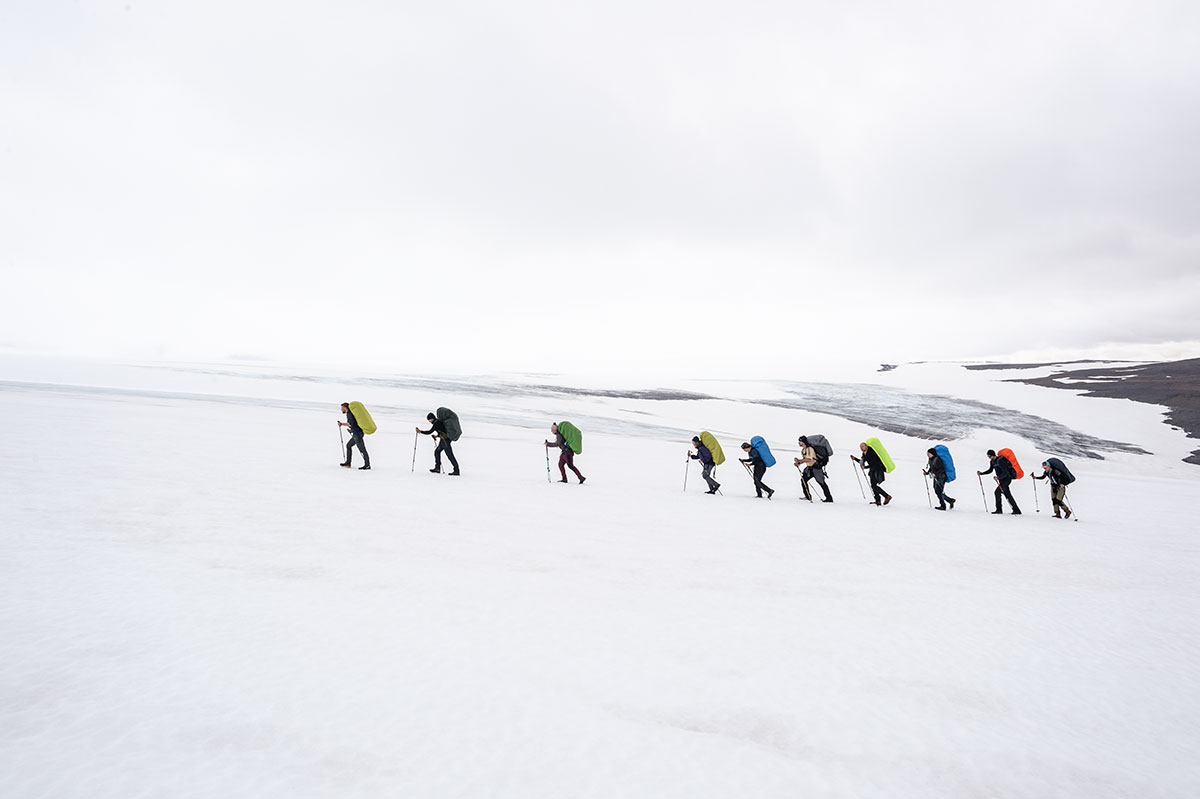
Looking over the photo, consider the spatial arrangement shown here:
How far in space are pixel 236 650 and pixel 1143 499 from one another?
79.7 ft

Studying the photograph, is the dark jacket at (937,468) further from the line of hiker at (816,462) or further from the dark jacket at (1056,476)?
the dark jacket at (1056,476)

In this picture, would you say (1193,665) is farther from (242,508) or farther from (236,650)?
(242,508)

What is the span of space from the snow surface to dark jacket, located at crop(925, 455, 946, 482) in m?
2.36

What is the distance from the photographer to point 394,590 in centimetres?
615

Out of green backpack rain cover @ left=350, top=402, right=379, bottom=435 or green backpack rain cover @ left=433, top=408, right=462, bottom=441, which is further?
green backpack rain cover @ left=433, top=408, right=462, bottom=441

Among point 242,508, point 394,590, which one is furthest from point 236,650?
point 242,508

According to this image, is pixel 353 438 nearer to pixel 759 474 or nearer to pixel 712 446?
pixel 712 446

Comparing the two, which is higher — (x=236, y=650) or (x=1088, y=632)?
(x=236, y=650)

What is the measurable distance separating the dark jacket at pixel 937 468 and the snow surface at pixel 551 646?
2.36m

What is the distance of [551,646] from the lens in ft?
16.7

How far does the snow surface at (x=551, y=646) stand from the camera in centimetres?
356

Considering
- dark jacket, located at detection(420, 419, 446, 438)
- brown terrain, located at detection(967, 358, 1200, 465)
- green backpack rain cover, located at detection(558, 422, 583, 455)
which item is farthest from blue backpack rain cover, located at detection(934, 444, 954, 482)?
brown terrain, located at detection(967, 358, 1200, 465)

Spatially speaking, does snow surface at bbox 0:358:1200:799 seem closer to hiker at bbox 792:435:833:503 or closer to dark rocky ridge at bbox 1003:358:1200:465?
hiker at bbox 792:435:833:503

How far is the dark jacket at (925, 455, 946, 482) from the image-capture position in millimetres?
14516
